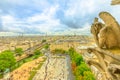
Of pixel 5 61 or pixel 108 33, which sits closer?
pixel 108 33

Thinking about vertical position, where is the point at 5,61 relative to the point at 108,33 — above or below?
below

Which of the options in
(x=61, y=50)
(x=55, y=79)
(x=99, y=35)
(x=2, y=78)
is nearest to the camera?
(x=99, y=35)

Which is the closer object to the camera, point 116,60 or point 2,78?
point 116,60

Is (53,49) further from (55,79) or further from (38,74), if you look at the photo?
(55,79)

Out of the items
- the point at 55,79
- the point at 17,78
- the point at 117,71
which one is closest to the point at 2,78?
the point at 17,78

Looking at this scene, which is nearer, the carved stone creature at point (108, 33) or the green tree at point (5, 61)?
the carved stone creature at point (108, 33)

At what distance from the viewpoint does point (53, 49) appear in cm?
7262

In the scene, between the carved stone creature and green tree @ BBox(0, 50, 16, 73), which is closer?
the carved stone creature

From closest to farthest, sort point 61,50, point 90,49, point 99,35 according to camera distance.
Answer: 1. point 99,35
2. point 90,49
3. point 61,50

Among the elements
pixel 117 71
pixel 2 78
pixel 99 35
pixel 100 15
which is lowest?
pixel 2 78

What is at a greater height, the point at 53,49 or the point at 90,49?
the point at 90,49

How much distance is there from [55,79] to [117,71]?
29954 millimetres

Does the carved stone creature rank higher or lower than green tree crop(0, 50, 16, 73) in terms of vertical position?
higher

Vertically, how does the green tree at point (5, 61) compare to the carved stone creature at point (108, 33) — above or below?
below
